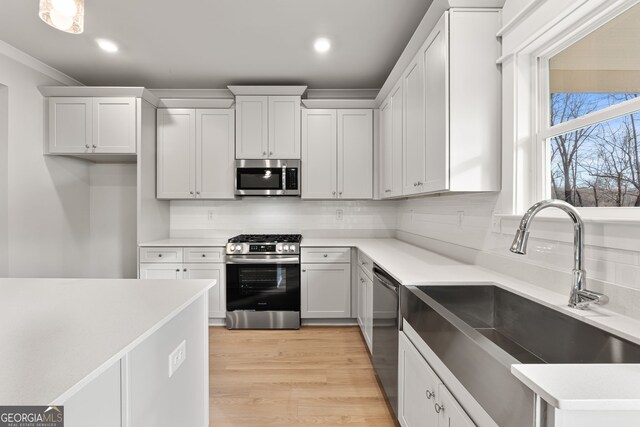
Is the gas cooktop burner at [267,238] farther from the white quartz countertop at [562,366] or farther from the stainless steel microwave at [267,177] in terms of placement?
the white quartz countertop at [562,366]

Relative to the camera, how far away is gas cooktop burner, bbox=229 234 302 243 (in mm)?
3316

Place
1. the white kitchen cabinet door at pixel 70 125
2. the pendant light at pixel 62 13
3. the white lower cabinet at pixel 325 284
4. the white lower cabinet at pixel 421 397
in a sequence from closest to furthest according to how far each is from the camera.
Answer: the white lower cabinet at pixel 421 397
the pendant light at pixel 62 13
the white kitchen cabinet door at pixel 70 125
the white lower cabinet at pixel 325 284

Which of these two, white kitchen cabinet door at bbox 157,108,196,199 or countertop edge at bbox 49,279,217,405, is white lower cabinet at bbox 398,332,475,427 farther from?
white kitchen cabinet door at bbox 157,108,196,199

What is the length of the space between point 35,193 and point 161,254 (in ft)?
4.24

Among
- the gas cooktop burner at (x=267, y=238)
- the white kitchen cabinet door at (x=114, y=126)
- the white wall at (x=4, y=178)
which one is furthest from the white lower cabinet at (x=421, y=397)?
the white wall at (x=4, y=178)

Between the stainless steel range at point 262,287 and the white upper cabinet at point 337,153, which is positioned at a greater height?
the white upper cabinet at point 337,153

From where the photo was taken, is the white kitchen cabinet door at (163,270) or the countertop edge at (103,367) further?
the white kitchen cabinet door at (163,270)

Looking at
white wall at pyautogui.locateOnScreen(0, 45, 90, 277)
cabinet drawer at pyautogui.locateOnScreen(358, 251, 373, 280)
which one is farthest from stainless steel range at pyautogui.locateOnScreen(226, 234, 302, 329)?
white wall at pyautogui.locateOnScreen(0, 45, 90, 277)

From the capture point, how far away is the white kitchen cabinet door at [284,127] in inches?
136

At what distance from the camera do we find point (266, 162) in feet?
11.4

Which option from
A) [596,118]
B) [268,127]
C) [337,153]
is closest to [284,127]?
[268,127]

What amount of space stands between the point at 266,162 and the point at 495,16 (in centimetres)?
240

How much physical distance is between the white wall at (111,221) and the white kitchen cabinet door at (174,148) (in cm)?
64

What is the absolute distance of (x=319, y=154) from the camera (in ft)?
11.6
